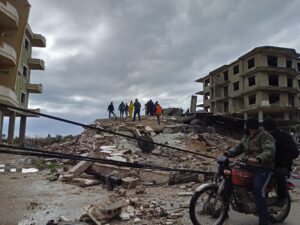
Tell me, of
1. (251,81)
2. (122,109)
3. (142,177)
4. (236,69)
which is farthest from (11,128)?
(236,69)

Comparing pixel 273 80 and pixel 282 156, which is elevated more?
pixel 273 80

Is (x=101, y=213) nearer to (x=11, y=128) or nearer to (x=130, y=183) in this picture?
(x=130, y=183)

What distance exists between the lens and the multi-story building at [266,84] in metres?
46.8

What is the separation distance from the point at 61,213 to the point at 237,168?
3875 mm

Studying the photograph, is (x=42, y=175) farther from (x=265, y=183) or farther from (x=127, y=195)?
(x=265, y=183)

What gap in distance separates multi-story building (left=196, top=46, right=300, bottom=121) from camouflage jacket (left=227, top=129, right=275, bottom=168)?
141ft

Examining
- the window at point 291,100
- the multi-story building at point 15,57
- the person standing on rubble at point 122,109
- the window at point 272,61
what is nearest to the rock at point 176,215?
the multi-story building at point 15,57

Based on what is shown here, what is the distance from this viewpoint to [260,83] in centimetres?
4684

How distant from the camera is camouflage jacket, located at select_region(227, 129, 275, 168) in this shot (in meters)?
4.88

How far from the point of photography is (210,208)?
16.6 ft

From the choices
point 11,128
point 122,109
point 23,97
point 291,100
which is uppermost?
point 291,100

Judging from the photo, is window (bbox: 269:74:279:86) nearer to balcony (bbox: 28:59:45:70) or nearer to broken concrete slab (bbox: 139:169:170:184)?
balcony (bbox: 28:59:45:70)

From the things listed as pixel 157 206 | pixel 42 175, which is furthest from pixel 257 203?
pixel 42 175

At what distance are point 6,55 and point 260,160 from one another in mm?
23571
